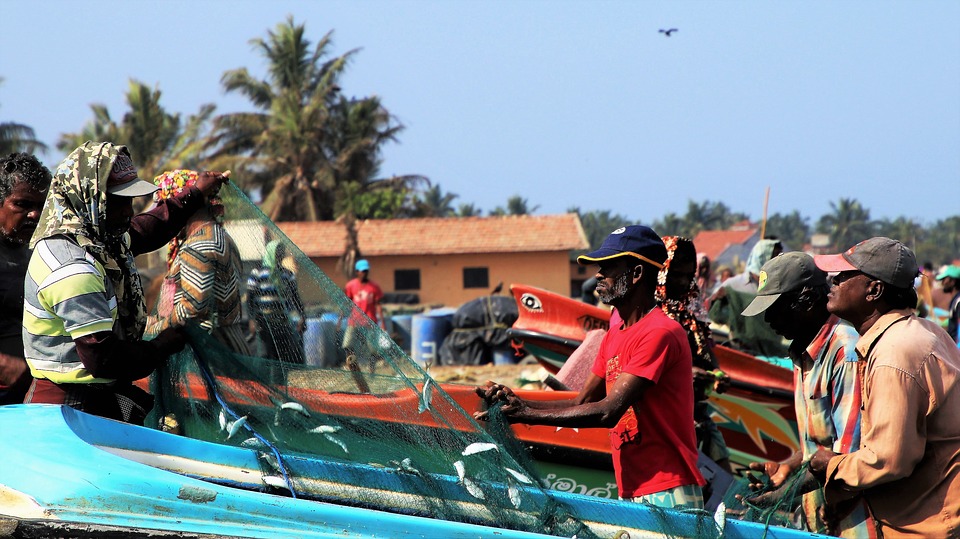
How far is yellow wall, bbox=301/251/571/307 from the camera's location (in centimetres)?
2916

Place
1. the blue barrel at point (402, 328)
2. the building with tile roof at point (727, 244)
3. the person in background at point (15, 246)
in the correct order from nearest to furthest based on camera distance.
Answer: the person in background at point (15, 246) → the blue barrel at point (402, 328) → the building with tile roof at point (727, 244)

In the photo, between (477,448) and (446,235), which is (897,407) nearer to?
(477,448)

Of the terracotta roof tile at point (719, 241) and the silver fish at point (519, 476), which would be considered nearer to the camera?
the silver fish at point (519, 476)

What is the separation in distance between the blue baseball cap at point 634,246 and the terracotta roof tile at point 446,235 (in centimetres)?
2529

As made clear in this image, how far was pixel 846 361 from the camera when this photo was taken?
3070 mm

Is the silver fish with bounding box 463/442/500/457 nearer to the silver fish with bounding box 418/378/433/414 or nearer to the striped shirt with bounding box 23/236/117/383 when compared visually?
the silver fish with bounding box 418/378/433/414

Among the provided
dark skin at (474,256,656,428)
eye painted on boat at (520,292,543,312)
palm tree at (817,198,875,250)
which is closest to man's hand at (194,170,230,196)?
dark skin at (474,256,656,428)

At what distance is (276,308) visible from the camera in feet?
11.3

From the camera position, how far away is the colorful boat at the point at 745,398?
22.4ft

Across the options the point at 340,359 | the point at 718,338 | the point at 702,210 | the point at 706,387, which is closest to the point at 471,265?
the point at 718,338

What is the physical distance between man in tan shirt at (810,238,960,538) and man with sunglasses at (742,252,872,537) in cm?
9

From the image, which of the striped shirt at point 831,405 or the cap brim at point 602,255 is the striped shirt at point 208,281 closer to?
the cap brim at point 602,255

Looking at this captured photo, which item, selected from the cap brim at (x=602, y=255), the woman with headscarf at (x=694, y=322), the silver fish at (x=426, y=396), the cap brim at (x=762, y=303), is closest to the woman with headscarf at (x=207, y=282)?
the silver fish at (x=426, y=396)

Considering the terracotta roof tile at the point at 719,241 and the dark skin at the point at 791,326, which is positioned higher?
the dark skin at the point at 791,326
